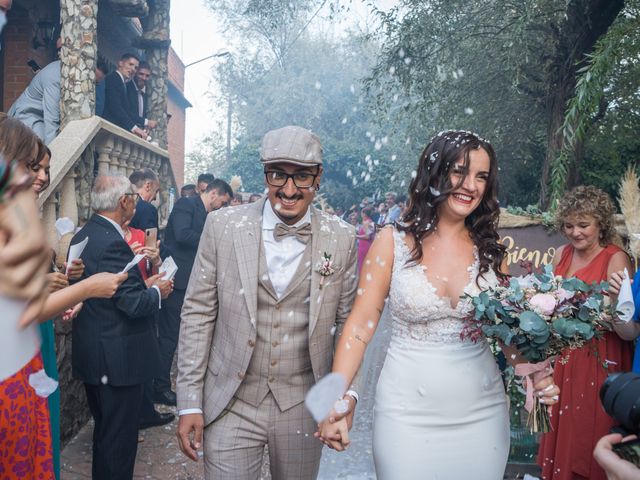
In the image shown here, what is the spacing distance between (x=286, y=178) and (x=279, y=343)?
33.4 inches

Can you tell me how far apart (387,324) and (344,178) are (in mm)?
19086

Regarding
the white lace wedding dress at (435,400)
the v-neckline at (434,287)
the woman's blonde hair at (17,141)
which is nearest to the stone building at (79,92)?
the woman's blonde hair at (17,141)

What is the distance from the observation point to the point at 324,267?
3.24 metres

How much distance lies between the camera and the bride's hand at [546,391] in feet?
10.1

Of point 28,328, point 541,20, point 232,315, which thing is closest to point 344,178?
Answer: point 541,20

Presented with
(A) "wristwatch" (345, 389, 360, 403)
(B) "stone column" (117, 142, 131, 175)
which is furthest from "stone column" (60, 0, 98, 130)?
(A) "wristwatch" (345, 389, 360, 403)

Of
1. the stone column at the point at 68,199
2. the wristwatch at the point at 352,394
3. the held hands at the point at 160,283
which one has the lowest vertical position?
the wristwatch at the point at 352,394

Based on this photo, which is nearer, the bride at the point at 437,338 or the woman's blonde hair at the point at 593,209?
the bride at the point at 437,338

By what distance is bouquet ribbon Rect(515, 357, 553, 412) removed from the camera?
3.07 m

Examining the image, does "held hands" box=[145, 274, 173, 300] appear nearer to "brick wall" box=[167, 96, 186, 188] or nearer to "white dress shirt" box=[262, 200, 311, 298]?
"white dress shirt" box=[262, 200, 311, 298]

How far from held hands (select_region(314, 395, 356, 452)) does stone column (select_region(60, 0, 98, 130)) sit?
5.43 metres

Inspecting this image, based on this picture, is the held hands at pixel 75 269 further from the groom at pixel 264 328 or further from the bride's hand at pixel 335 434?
the bride's hand at pixel 335 434

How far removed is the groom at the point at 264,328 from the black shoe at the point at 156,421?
332 cm

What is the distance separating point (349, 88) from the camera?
3731 centimetres
